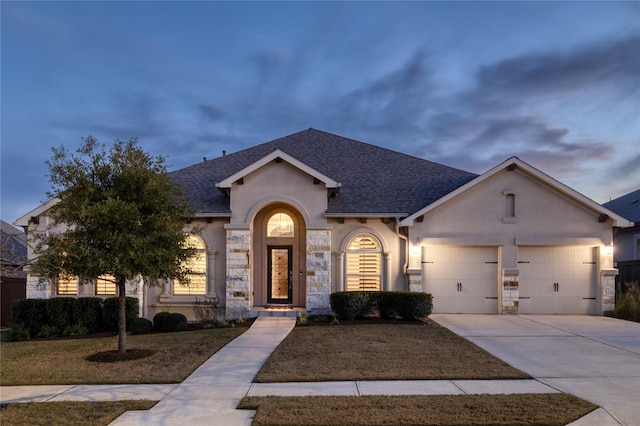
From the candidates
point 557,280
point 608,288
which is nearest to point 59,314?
point 557,280

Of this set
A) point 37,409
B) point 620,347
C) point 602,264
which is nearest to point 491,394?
point 620,347

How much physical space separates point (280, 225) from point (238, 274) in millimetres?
2369

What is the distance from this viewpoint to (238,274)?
52.5 feet

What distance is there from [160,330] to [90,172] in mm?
6022

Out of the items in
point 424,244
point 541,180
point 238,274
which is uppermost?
point 541,180

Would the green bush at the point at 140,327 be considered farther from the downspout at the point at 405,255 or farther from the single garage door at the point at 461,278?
the single garage door at the point at 461,278

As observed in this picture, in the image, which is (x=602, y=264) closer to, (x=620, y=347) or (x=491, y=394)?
(x=620, y=347)

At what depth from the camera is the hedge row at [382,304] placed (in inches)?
573

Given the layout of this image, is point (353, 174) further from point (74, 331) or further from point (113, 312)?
point (74, 331)

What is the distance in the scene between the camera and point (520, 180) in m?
16.2

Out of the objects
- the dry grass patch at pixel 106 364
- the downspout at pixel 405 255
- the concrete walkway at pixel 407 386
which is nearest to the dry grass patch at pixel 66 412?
the concrete walkway at pixel 407 386

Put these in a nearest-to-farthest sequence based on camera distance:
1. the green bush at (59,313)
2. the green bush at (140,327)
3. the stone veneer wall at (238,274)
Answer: the green bush at (140,327) → the green bush at (59,313) → the stone veneer wall at (238,274)

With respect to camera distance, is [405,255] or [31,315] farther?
[405,255]

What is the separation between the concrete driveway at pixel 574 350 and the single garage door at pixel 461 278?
2.20 ft
